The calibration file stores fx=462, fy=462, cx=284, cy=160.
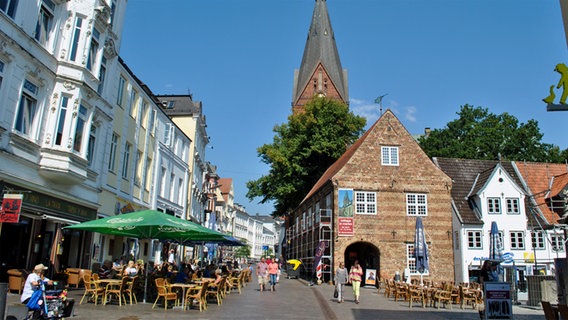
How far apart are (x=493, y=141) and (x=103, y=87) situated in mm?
38221

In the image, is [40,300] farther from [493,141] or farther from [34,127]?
[493,141]

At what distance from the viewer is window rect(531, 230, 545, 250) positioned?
3162 cm

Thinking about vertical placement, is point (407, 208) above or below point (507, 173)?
below

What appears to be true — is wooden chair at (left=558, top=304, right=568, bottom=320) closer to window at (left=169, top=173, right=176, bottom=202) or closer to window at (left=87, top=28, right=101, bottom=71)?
window at (left=87, top=28, right=101, bottom=71)

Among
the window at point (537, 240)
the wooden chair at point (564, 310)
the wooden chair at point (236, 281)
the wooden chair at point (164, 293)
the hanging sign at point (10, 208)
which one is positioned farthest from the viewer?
the window at point (537, 240)

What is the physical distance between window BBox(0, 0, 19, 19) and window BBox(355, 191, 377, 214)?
22636mm

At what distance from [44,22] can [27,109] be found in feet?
10.9

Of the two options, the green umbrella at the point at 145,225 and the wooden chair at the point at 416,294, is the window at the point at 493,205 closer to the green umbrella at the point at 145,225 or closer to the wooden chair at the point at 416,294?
the wooden chair at the point at 416,294

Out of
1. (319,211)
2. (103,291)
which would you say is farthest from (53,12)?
(319,211)

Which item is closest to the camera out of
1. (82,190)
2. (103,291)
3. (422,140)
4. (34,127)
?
(103,291)

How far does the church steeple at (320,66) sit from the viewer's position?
73438mm

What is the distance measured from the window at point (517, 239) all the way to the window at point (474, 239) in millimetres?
2345

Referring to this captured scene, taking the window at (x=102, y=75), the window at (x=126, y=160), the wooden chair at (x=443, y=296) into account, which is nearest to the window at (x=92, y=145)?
the window at (x=102, y=75)

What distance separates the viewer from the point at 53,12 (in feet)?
56.2
